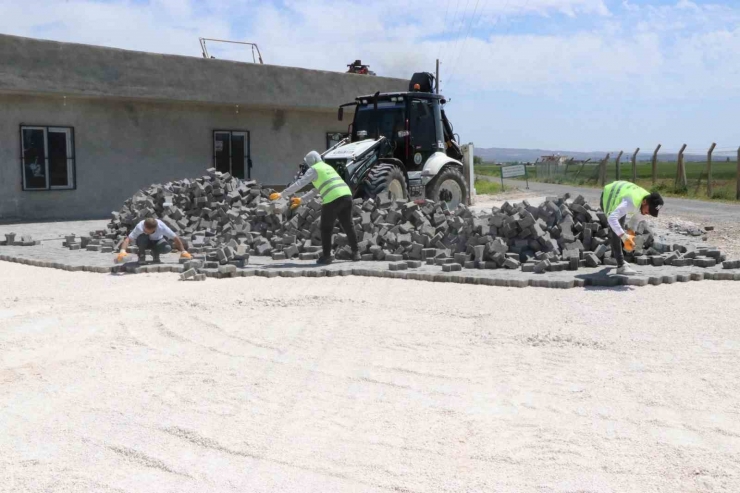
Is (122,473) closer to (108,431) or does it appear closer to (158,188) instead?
(108,431)

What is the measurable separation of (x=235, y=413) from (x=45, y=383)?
160 cm

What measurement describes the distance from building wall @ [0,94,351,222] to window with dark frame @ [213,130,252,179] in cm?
17

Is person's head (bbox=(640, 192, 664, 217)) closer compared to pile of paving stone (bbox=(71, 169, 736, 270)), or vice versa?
person's head (bbox=(640, 192, 664, 217))

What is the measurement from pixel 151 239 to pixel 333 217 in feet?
8.81

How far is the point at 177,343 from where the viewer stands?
261 inches

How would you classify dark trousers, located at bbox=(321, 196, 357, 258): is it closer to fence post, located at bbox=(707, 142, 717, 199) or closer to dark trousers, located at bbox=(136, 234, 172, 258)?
dark trousers, located at bbox=(136, 234, 172, 258)

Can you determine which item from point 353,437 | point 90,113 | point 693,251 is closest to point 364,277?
point 693,251

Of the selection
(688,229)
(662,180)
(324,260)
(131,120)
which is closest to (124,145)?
(131,120)

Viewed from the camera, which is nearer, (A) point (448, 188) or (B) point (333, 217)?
(B) point (333, 217)

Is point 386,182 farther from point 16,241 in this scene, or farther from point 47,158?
point 47,158

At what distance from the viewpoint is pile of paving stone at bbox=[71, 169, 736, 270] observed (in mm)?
10758

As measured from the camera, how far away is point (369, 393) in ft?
17.3

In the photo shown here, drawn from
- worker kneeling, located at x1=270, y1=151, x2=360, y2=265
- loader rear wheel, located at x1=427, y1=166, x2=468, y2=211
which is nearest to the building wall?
loader rear wheel, located at x1=427, y1=166, x2=468, y2=211

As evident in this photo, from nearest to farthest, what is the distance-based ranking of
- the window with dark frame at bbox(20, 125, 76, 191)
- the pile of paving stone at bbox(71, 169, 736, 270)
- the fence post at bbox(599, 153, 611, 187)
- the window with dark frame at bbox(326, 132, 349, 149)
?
the pile of paving stone at bbox(71, 169, 736, 270), the window with dark frame at bbox(20, 125, 76, 191), the window with dark frame at bbox(326, 132, 349, 149), the fence post at bbox(599, 153, 611, 187)
